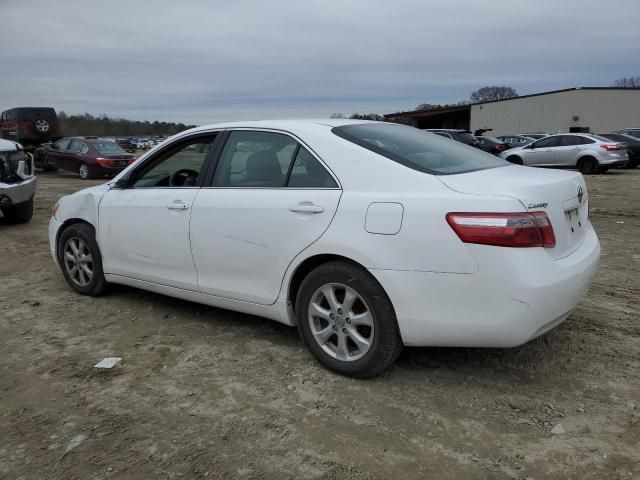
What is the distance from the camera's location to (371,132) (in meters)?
3.89

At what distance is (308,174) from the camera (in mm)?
3658

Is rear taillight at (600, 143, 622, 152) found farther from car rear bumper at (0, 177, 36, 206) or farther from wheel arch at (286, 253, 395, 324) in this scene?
wheel arch at (286, 253, 395, 324)

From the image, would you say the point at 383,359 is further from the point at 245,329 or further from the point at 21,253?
the point at 21,253

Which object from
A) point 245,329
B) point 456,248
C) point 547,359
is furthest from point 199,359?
point 547,359

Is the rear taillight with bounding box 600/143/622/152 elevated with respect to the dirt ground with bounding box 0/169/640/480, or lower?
elevated

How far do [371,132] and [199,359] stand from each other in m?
1.92

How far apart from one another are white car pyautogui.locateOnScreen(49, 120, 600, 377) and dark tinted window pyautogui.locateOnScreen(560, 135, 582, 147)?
17424mm

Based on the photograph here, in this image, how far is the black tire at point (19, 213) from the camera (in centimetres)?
928

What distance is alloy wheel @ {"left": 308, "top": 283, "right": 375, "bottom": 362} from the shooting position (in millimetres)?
3369

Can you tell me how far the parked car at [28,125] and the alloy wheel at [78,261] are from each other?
822 inches

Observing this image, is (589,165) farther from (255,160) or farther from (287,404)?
(287,404)

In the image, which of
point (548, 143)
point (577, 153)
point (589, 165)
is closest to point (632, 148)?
point (589, 165)

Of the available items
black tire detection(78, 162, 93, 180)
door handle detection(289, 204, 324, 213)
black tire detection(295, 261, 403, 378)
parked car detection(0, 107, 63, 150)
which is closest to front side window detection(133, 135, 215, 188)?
door handle detection(289, 204, 324, 213)

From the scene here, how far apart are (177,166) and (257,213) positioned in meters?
1.19
